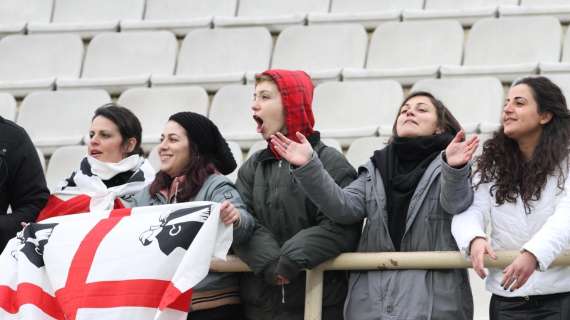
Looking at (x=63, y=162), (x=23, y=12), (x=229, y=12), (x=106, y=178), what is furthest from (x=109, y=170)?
(x=23, y=12)

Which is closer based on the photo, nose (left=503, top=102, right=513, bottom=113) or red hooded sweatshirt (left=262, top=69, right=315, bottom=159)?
nose (left=503, top=102, right=513, bottom=113)

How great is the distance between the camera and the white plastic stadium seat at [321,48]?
7.36 meters

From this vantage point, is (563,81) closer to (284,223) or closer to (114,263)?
(284,223)

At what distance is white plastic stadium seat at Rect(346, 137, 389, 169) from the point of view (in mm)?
6227

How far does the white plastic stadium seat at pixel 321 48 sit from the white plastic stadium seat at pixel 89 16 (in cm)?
121

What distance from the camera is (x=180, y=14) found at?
27.0 ft

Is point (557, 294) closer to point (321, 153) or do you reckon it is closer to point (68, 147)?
point (321, 153)

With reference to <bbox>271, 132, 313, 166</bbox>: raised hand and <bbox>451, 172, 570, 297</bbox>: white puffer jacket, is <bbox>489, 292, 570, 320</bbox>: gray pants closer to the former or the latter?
<bbox>451, 172, 570, 297</bbox>: white puffer jacket

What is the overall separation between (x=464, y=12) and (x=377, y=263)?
11.7 feet

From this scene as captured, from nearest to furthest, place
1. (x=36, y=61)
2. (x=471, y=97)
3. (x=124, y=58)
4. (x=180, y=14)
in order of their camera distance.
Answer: (x=471, y=97), (x=124, y=58), (x=36, y=61), (x=180, y=14)

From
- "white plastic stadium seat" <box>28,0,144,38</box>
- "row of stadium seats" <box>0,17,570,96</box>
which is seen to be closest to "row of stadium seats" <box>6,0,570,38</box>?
"white plastic stadium seat" <box>28,0,144,38</box>

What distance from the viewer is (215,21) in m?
7.96

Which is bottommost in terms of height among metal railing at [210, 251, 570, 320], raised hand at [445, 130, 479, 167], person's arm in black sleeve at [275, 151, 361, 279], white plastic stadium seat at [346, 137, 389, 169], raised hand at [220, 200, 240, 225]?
metal railing at [210, 251, 570, 320]

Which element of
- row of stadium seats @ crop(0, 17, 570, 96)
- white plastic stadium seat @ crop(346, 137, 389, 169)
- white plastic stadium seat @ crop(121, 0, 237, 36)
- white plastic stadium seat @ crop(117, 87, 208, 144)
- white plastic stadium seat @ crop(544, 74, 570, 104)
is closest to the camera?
white plastic stadium seat @ crop(346, 137, 389, 169)
